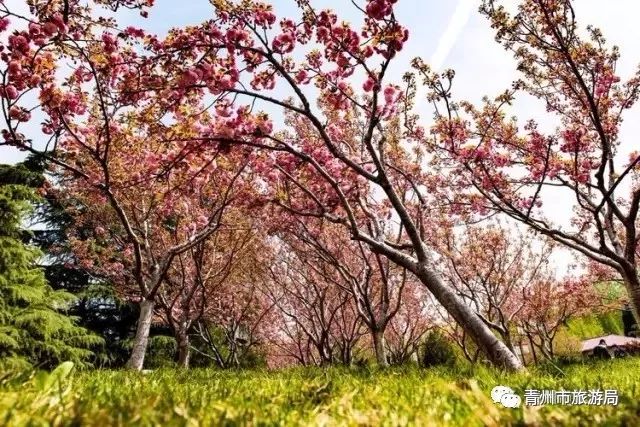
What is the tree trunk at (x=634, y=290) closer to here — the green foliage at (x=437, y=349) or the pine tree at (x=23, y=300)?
the green foliage at (x=437, y=349)

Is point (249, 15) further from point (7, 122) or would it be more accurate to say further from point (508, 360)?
point (508, 360)

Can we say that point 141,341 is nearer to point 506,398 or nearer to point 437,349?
point 506,398

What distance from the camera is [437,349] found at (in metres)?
21.8

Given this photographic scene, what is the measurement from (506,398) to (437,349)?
21.1 m

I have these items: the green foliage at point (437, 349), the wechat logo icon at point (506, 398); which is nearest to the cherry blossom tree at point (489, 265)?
the green foliage at point (437, 349)

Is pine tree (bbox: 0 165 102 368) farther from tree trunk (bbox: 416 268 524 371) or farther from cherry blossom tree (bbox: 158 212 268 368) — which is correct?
tree trunk (bbox: 416 268 524 371)

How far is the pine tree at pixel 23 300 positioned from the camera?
1398 centimetres

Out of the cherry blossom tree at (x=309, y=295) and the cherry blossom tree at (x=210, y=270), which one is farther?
the cherry blossom tree at (x=309, y=295)

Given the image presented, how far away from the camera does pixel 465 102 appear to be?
9250 mm

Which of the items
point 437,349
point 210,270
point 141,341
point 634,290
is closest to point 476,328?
point 634,290

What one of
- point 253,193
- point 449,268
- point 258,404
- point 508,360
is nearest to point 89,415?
point 258,404

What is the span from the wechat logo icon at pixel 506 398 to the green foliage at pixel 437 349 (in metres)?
20.1

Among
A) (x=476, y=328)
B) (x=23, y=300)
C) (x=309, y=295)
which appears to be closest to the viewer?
(x=476, y=328)

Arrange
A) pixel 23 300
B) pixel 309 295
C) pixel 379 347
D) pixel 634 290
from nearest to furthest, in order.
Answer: pixel 634 290 < pixel 379 347 < pixel 23 300 < pixel 309 295
